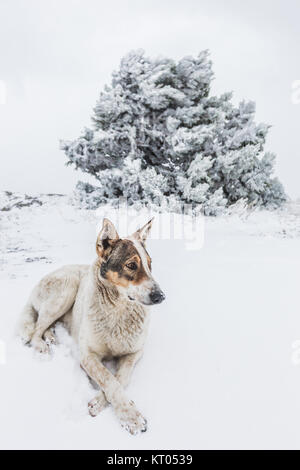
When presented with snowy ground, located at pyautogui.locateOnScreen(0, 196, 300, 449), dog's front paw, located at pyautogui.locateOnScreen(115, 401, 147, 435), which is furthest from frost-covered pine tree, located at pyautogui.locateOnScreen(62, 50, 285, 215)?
dog's front paw, located at pyautogui.locateOnScreen(115, 401, 147, 435)

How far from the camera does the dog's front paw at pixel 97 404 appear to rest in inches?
81.0

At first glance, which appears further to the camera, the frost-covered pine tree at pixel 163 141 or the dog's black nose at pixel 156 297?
the frost-covered pine tree at pixel 163 141

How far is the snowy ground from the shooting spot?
1977mm

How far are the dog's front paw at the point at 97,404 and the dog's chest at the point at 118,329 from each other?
349 mm

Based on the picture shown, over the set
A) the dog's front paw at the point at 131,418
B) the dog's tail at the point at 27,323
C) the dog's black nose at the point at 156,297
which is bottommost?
the dog's front paw at the point at 131,418

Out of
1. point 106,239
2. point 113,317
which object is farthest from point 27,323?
point 106,239

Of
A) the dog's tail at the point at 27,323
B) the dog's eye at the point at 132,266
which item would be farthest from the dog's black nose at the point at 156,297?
the dog's tail at the point at 27,323

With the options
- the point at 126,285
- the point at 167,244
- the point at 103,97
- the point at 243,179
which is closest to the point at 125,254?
the point at 126,285

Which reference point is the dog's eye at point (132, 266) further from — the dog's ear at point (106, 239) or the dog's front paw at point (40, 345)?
the dog's front paw at point (40, 345)

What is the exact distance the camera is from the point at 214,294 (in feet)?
11.8

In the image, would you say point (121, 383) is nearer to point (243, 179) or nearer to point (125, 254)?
point (125, 254)

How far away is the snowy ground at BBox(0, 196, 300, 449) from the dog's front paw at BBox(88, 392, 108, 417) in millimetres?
39

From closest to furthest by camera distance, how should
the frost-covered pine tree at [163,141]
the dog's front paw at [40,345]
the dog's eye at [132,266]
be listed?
the dog's eye at [132,266], the dog's front paw at [40,345], the frost-covered pine tree at [163,141]
